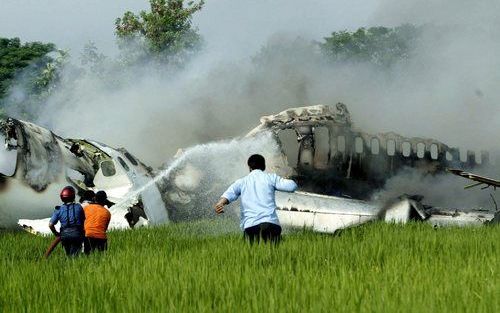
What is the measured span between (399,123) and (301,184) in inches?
408

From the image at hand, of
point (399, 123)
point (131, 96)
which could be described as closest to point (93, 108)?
point (131, 96)

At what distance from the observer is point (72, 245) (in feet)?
40.3

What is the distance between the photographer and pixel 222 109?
26609mm

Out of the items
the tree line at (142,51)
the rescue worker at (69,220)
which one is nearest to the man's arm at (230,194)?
the rescue worker at (69,220)

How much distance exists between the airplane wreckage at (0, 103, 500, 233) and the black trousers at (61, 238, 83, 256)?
6.53 m

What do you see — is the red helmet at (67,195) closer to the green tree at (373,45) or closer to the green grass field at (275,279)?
the green grass field at (275,279)

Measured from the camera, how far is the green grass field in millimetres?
7293

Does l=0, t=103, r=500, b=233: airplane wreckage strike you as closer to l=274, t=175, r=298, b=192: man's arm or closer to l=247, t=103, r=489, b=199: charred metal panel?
l=247, t=103, r=489, b=199: charred metal panel

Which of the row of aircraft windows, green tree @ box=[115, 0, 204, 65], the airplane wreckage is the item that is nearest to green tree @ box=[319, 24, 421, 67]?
green tree @ box=[115, 0, 204, 65]

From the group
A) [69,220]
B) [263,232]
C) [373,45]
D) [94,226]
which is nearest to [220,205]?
[263,232]

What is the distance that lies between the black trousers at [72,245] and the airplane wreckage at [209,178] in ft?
21.4

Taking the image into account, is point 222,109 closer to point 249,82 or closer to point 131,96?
point 249,82

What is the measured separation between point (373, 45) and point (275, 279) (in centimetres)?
5651

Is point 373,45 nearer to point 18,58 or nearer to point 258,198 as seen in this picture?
point 18,58
